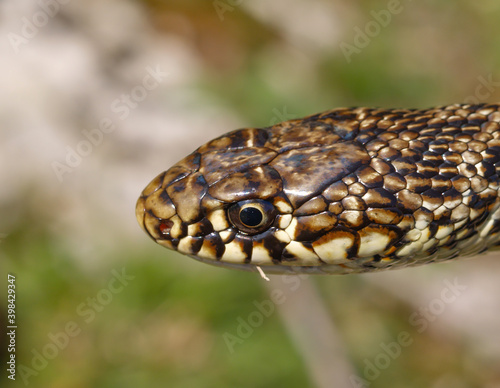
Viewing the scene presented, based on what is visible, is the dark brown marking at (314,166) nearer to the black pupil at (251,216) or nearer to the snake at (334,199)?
the snake at (334,199)

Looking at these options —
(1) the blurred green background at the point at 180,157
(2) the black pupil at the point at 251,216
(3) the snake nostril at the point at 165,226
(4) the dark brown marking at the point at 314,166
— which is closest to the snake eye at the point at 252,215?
(2) the black pupil at the point at 251,216

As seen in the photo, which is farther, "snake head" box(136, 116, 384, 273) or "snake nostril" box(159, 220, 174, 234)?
"snake nostril" box(159, 220, 174, 234)

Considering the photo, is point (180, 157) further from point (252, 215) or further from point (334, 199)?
point (334, 199)

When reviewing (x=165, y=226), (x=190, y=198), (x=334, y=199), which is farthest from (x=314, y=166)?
(x=165, y=226)

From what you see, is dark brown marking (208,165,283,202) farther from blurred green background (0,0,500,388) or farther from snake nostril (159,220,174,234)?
blurred green background (0,0,500,388)

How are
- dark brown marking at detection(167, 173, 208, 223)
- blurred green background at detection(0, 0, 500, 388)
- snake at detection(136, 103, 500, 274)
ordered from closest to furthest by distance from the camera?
snake at detection(136, 103, 500, 274) < dark brown marking at detection(167, 173, 208, 223) < blurred green background at detection(0, 0, 500, 388)

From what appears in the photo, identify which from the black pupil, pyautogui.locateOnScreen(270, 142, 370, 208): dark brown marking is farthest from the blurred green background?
pyautogui.locateOnScreen(270, 142, 370, 208): dark brown marking

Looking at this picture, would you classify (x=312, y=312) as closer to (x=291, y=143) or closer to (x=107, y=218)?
(x=291, y=143)
